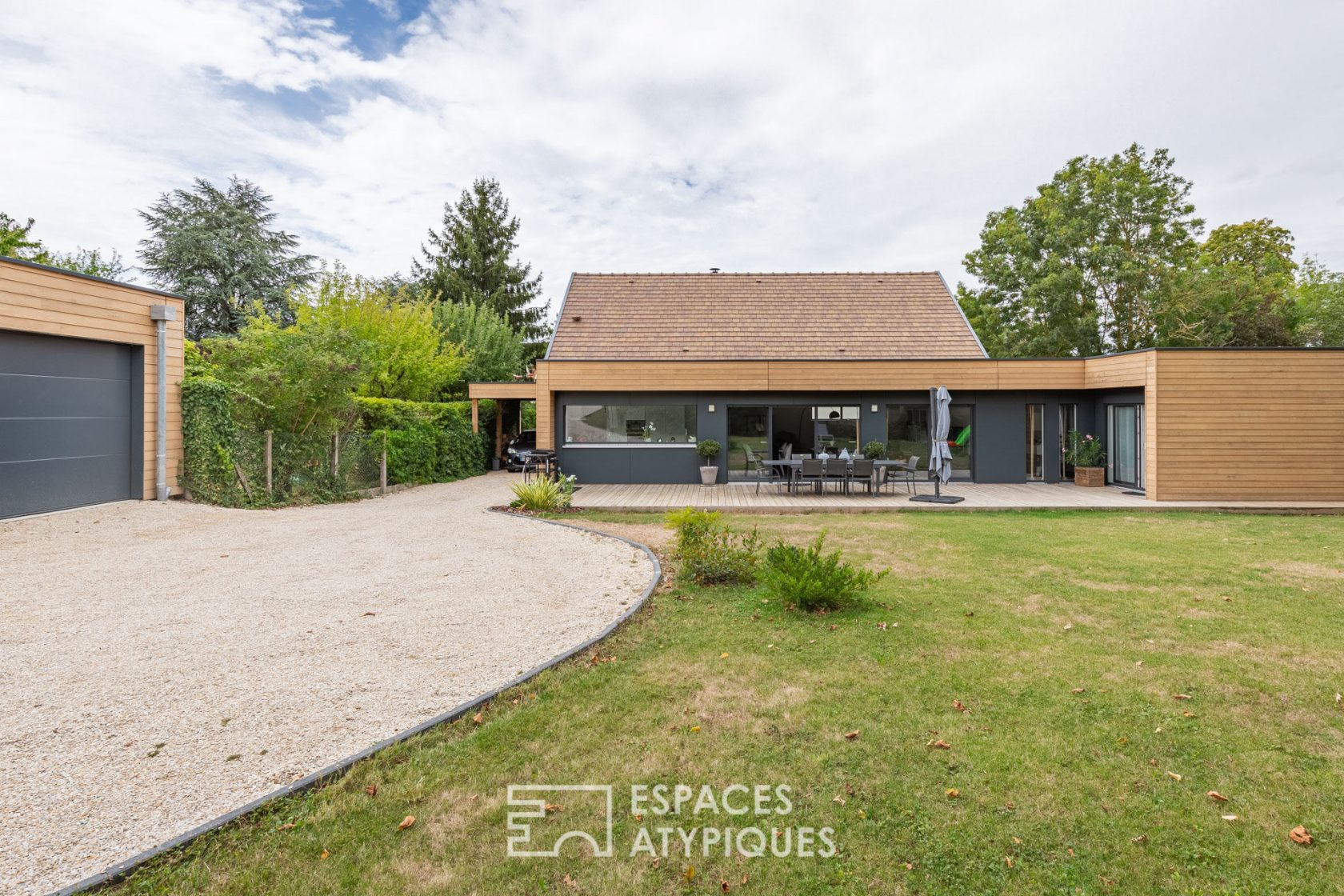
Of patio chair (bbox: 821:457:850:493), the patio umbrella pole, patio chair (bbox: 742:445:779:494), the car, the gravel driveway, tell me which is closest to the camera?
the gravel driveway

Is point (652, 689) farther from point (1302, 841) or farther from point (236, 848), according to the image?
point (1302, 841)

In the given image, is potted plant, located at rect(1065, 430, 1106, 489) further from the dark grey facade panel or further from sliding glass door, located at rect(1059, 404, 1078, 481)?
the dark grey facade panel

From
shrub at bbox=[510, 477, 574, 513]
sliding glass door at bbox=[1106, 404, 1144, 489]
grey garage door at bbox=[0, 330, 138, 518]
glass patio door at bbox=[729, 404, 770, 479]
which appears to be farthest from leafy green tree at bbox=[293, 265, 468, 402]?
sliding glass door at bbox=[1106, 404, 1144, 489]

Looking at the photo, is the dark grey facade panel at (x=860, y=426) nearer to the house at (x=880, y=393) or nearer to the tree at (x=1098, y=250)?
the house at (x=880, y=393)

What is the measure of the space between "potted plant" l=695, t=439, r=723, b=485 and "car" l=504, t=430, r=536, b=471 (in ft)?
20.2

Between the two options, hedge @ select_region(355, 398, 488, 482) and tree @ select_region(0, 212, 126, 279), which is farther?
tree @ select_region(0, 212, 126, 279)

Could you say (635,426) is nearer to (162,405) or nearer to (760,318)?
(760,318)

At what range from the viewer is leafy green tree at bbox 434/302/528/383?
24.1 m

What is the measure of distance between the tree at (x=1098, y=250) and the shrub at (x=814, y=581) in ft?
80.1

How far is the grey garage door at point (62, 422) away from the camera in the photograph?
27.9ft

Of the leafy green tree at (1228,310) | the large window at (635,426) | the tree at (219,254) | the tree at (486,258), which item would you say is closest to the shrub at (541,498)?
the large window at (635,426)

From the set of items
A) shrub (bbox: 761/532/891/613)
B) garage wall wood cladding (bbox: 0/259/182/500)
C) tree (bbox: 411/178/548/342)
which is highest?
tree (bbox: 411/178/548/342)

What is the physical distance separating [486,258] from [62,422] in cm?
2720

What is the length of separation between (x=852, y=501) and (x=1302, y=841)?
1018 cm
